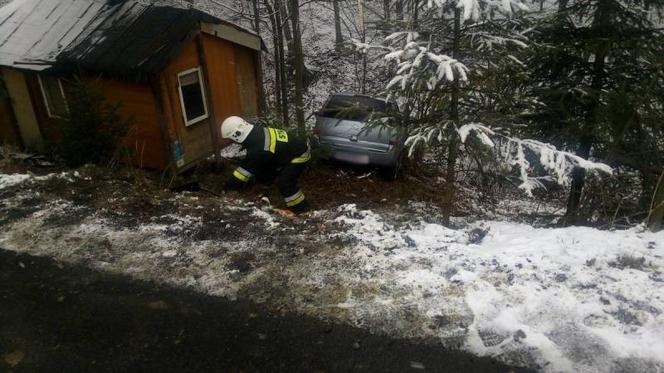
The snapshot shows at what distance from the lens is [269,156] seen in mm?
6066

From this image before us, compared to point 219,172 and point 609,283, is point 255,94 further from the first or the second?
point 609,283

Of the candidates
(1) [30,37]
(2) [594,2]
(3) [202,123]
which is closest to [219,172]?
(3) [202,123]

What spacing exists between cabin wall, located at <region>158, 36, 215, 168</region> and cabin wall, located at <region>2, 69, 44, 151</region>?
151 inches

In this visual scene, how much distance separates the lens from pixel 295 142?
632 cm

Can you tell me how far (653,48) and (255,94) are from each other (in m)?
9.53

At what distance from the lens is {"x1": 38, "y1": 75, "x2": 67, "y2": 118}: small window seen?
10867 millimetres

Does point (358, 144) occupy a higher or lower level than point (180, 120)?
lower

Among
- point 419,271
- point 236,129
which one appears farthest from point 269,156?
point 419,271

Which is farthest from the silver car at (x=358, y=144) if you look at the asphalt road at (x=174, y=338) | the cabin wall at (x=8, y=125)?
the cabin wall at (x=8, y=125)

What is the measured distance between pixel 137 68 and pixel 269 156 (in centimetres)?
457

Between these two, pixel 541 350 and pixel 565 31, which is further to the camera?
pixel 565 31

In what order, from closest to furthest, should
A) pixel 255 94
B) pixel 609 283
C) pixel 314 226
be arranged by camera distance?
pixel 609 283 < pixel 314 226 < pixel 255 94

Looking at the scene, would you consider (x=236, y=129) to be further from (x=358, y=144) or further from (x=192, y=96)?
(x=192, y=96)

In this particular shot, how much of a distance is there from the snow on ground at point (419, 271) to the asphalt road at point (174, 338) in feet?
0.54
